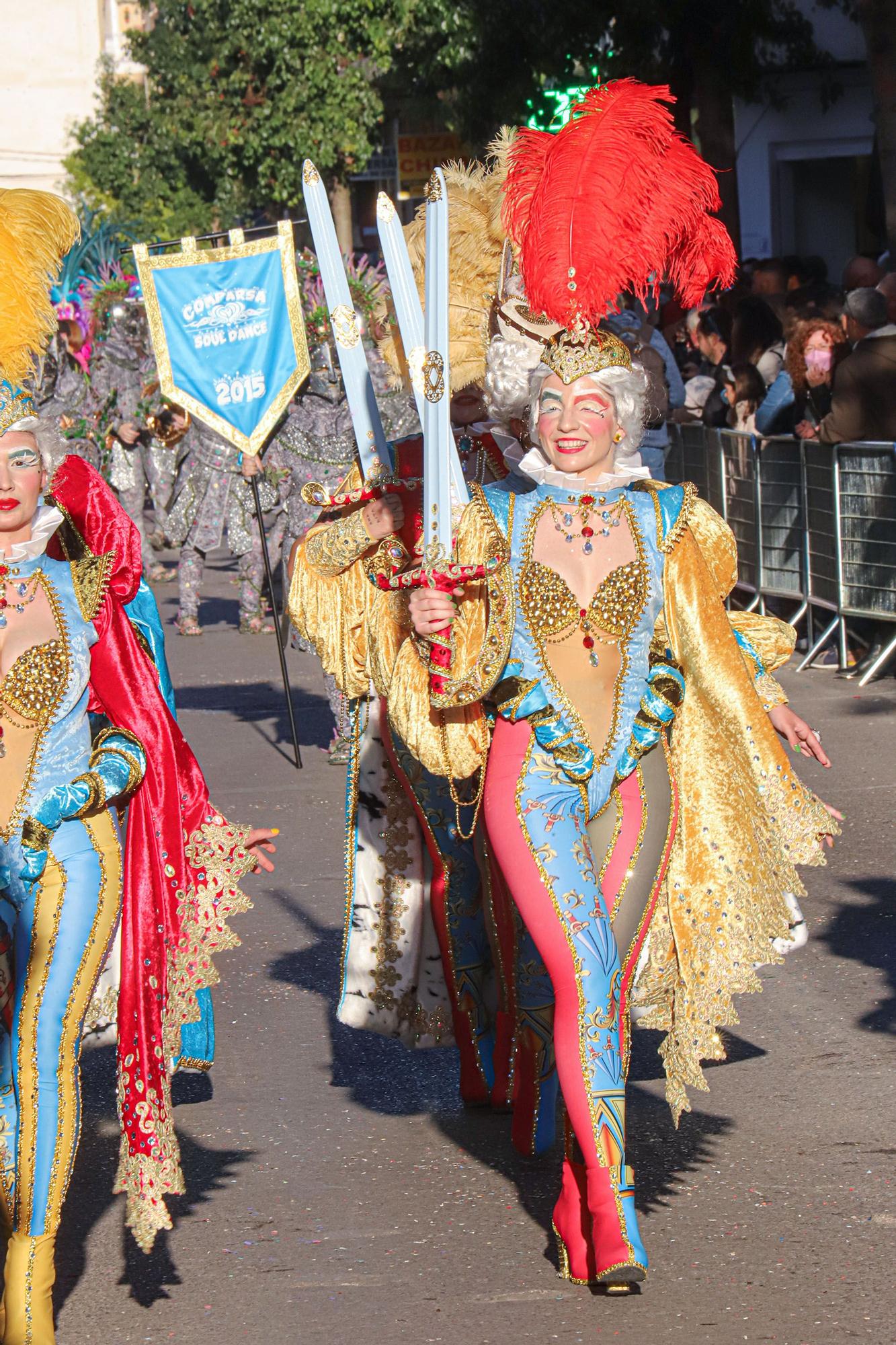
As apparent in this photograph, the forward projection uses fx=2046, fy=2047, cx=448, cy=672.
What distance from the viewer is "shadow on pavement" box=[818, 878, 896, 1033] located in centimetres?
597

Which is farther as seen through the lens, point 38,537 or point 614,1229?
point 38,537

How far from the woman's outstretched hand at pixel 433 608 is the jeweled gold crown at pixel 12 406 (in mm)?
875

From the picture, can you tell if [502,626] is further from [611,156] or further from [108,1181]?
[108,1181]

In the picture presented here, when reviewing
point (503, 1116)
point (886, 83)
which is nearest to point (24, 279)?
point (503, 1116)

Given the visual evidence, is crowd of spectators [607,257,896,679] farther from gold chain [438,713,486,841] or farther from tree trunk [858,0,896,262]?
gold chain [438,713,486,841]

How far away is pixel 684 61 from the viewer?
66.3 ft

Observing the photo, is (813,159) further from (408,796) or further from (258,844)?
(258,844)

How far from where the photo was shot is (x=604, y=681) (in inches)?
171

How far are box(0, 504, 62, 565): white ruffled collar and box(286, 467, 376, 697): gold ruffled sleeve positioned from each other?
135 cm

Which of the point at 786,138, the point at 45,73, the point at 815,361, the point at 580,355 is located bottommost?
the point at 580,355

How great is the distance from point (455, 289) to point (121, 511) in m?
1.21

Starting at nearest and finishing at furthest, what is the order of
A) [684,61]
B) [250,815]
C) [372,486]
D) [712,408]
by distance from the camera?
[372,486]
[250,815]
[712,408]
[684,61]

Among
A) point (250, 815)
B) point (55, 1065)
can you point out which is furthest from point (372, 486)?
point (250, 815)

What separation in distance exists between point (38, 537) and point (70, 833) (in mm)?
613
